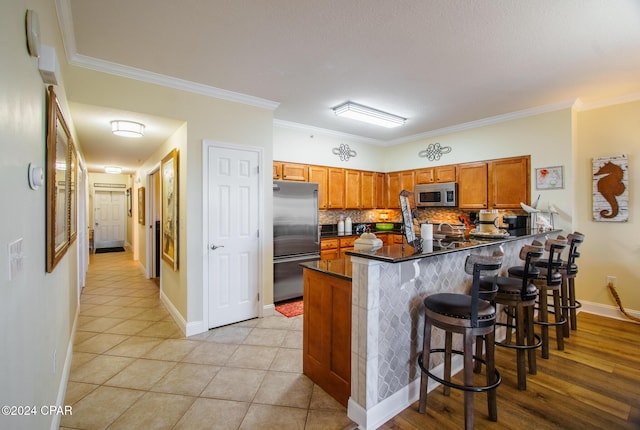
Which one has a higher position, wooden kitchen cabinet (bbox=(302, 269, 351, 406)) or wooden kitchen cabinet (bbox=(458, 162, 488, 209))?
wooden kitchen cabinet (bbox=(458, 162, 488, 209))

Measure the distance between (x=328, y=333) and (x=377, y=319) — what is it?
0.49 meters

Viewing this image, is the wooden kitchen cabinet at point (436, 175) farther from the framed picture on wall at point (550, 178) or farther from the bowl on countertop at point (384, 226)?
the framed picture on wall at point (550, 178)

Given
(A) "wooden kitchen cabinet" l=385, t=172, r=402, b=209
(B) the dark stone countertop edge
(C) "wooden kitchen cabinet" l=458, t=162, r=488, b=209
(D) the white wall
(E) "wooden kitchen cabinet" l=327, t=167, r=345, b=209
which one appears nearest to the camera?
(D) the white wall

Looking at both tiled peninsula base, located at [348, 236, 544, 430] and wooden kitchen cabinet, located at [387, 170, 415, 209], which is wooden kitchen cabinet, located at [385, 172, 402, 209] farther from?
tiled peninsula base, located at [348, 236, 544, 430]

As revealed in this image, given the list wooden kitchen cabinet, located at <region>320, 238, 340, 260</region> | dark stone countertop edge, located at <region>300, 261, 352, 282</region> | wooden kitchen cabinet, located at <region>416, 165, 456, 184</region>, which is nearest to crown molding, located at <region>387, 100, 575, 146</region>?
wooden kitchen cabinet, located at <region>416, 165, 456, 184</region>

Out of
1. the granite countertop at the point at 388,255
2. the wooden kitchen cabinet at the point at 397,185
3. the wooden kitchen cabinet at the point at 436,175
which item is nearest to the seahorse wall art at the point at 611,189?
the wooden kitchen cabinet at the point at 436,175

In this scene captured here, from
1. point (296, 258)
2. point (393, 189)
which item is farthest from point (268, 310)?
point (393, 189)

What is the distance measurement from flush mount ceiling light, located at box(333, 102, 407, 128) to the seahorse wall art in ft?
8.41

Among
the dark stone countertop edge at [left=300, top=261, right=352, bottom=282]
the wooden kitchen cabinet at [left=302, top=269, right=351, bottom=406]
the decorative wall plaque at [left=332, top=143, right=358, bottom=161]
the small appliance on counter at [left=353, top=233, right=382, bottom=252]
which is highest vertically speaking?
the decorative wall plaque at [left=332, top=143, right=358, bottom=161]

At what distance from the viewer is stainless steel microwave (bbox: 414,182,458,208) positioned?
4949 mm

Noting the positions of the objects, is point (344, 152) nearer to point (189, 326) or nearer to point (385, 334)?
point (189, 326)

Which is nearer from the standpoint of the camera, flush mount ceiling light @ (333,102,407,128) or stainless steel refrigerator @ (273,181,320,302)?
flush mount ceiling light @ (333,102,407,128)

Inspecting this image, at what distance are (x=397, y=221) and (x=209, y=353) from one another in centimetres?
451

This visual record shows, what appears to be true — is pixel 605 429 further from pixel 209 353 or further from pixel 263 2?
pixel 263 2
